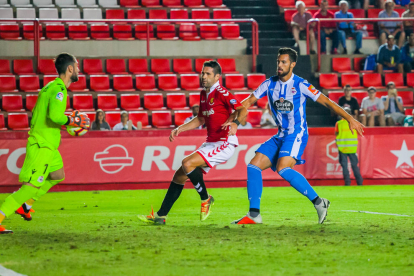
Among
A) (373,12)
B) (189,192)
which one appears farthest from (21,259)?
(373,12)

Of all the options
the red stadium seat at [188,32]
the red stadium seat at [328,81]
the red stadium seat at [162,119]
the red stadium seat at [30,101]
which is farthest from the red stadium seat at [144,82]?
the red stadium seat at [328,81]

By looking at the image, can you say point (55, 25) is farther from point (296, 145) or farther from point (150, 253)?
point (150, 253)

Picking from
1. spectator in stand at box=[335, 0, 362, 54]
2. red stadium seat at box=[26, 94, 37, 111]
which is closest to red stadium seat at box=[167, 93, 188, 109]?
red stadium seat at box=[26, 94, 37, 111]

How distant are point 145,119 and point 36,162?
954 centimetres

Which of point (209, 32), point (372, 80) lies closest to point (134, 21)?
point (209, 32)

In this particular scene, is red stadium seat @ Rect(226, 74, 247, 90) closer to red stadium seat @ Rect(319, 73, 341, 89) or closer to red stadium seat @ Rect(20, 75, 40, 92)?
red stadium seat @ Rect(319, 73, 341, 89)

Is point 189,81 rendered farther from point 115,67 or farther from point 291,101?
point 291,101

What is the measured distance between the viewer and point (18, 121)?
1549cm

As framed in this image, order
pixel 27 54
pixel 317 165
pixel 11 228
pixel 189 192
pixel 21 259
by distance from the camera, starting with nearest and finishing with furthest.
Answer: pixel 21 259
pixel 11 228
pixel 189 192
pixel 317 165
pixel 27 54

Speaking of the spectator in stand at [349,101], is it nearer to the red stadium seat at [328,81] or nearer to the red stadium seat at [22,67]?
the red stadium seat at [328,81]

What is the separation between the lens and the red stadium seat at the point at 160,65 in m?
17.7

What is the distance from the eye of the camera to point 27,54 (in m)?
17.5

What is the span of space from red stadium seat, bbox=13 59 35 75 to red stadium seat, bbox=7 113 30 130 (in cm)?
196

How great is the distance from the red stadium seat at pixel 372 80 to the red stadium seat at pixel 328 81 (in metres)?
0.89
